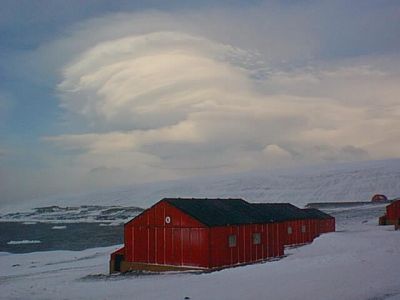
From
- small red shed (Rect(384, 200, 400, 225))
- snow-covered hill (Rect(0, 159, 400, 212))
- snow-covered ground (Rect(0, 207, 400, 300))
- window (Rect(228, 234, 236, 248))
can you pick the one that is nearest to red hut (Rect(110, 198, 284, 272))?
window (Rect(228, 234, 236, 248))

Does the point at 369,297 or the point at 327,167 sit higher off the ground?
the point at 327,167

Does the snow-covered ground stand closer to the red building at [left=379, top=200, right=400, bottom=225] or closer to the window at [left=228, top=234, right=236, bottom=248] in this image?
the window at [left=228, top=234, right=236, bottom=248]

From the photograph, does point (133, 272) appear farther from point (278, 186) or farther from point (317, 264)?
point (278, 186)

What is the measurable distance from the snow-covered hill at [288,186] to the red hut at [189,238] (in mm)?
89554

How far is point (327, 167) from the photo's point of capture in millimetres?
171750

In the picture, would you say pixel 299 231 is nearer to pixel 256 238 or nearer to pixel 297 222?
pixel 297 222

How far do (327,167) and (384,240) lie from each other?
13670cm

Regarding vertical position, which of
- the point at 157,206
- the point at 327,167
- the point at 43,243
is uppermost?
the point at 327,167

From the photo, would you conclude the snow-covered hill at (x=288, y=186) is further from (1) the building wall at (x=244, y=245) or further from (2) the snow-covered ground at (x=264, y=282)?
(2) the snow-covered ground at (x=264, y=282)

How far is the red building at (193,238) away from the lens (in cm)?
3272

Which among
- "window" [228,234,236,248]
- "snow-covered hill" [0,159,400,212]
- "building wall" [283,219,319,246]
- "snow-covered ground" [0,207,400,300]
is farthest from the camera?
"snow-covered hill" [0,159,400,212]

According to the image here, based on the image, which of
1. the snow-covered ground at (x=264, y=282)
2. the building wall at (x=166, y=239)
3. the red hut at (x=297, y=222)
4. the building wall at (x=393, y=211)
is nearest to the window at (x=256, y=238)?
the snow-covered ground at (x=264, y=282)

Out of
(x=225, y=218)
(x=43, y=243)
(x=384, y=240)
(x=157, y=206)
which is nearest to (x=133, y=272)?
(x=157, y=206)

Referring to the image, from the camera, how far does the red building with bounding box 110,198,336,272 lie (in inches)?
1288
